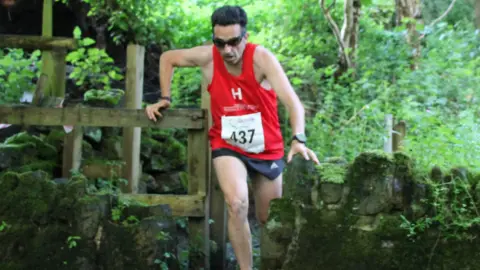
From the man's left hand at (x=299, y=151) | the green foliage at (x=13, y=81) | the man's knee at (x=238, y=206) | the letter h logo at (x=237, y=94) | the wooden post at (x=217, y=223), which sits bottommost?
the wooden post at (x=217, y=223)

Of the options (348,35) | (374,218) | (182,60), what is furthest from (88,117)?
(348,35)

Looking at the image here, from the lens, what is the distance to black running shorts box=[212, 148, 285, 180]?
13.6 ft

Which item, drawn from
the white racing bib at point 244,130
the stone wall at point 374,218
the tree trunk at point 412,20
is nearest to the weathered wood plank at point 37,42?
the white racing bib at point 244,130

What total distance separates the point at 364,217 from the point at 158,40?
4.76 metres

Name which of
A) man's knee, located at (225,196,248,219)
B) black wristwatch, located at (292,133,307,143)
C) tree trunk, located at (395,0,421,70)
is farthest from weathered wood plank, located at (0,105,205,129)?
tree trunk, located at (395,0,421,70)

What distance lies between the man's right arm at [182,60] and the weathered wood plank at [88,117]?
0.85 feet

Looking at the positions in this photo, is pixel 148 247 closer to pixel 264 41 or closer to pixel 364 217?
pixel 364 217

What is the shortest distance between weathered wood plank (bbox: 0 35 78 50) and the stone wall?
334 centimetres

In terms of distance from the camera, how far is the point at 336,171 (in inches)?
154

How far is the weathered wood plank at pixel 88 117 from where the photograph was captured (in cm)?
471

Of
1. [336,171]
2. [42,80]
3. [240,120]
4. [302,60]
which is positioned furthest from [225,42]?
[302,60]

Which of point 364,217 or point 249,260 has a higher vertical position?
point 364,217

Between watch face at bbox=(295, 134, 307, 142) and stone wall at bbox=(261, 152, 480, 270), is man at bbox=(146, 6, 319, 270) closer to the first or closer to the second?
watch face at bbox=(295, 134, 307, 142)

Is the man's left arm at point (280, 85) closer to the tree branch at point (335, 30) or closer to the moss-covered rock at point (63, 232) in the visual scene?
the moss-covered rock at point (63, 232)
